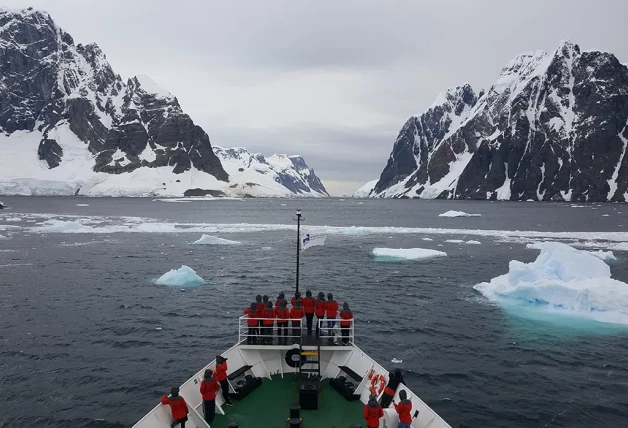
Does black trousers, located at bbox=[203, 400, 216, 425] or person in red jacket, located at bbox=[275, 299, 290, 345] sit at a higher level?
person in red jacket, located at bbox=[275, 299, 290, 345]

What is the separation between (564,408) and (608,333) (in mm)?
12614

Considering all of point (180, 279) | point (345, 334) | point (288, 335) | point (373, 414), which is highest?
point (288, 335)

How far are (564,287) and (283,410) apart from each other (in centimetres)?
2806

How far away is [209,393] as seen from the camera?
15523 mm

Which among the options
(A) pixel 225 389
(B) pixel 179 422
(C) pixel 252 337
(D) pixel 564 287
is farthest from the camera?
(D) pixel 564 287

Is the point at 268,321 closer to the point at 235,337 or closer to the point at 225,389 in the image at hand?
the point at 225,389

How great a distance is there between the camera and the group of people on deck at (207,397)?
47.8 feet

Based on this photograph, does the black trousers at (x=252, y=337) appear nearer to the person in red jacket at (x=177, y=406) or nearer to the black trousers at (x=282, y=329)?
the black trousers at (x=282, y=329)

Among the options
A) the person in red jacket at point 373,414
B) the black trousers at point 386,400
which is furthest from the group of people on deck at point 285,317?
the person in red jacket at point 373,414

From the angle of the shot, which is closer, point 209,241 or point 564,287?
point 564,287

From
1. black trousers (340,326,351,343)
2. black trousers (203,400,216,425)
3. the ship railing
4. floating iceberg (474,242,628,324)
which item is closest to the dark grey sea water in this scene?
floating iceberg (474,242,628,324)

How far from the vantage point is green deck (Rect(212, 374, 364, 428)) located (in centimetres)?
1575

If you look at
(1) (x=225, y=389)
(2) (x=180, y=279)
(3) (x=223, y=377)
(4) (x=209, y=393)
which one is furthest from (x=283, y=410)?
(2) (x=180, y=279)

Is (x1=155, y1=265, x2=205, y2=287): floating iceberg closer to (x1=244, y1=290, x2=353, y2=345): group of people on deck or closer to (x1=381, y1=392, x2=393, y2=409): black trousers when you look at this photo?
(x1=244, y1=290, x2=353, y2=345): group of people on deck
